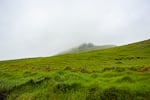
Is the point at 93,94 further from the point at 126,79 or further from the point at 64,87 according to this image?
the point at 64,87

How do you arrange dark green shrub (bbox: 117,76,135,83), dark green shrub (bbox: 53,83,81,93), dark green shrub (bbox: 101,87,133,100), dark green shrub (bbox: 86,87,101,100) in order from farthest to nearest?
dark green shrub (bbox: 53,83,81,93) → dark green shrub (bbox: 117,76,135,83) → dark green shrub (bbox: 86,87,101,100) → dark green shrub (bbox: 101,87,133,100)

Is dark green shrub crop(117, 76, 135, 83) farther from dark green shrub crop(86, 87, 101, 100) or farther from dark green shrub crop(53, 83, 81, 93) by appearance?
dark green shrub crop(53, 83, 81, 93)

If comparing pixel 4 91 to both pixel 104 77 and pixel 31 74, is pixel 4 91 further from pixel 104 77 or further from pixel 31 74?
pixel 104 77

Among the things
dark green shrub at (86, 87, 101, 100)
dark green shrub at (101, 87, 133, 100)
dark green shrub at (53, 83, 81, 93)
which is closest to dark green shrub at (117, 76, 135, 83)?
dark green shrub at (101, 87, 133, 100)

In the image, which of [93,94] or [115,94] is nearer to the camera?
[115,94]

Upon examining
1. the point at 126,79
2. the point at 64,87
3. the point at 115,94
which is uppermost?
the point at 126,79

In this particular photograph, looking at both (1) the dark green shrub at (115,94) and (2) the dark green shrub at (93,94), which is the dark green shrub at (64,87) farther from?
(1) the dark green shrub at (115,94)

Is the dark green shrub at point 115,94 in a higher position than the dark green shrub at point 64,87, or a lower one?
lower

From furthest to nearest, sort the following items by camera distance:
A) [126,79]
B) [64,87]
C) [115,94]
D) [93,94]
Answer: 1. [64,87]
2. [126,79]
3. [93,94]
4. [115,94]

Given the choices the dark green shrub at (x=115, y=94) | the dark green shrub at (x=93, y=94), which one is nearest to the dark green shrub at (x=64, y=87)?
the dark green shrub at (x=93, y=94)

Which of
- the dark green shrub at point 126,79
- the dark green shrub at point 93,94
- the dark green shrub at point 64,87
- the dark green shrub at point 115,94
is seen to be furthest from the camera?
the dark green shrub at point 64,87

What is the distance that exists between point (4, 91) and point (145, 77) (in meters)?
15.5

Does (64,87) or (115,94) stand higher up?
(64,87)

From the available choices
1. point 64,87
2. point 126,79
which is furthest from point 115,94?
point 64,87
